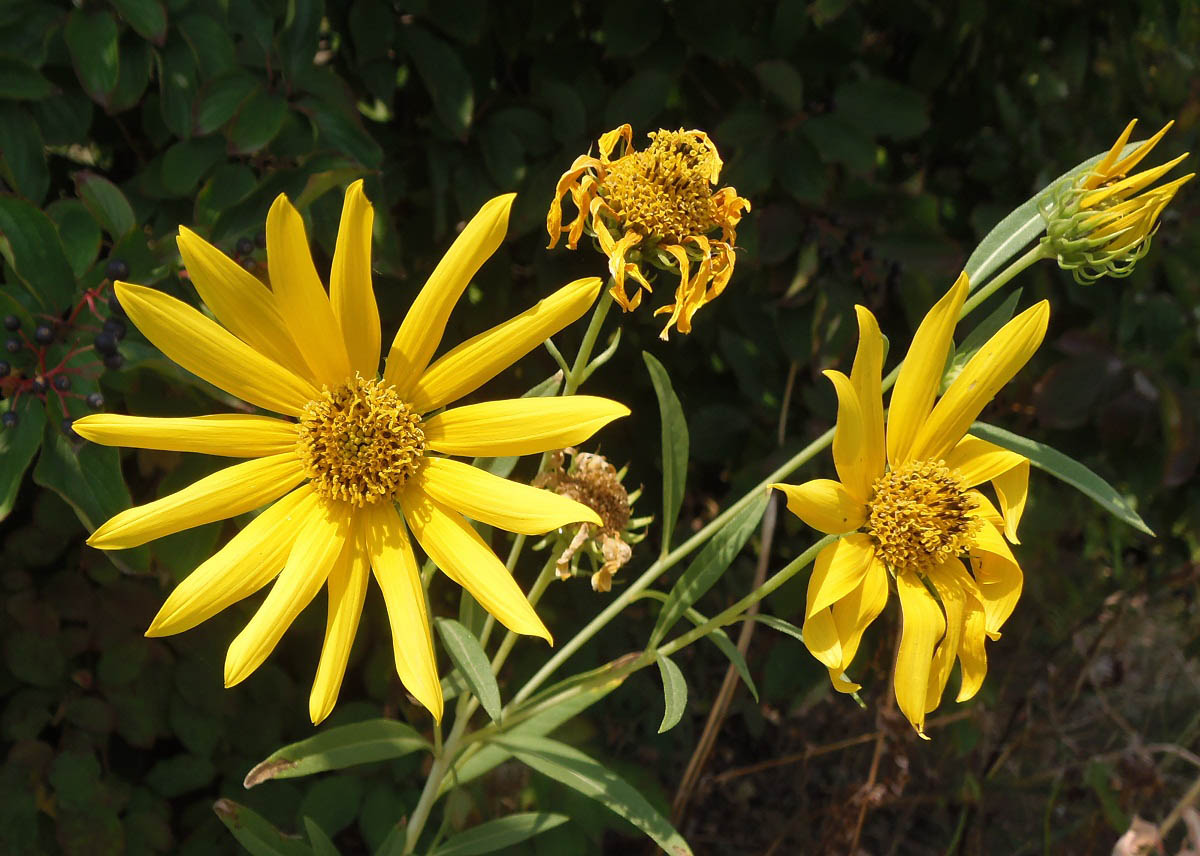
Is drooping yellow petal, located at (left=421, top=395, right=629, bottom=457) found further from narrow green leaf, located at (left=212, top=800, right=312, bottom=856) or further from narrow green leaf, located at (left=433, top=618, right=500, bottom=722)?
narrow green leaf, located at (left=212, top=800, right=312, bottom=856)

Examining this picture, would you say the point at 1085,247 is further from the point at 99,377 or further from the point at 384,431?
the point at 99,377

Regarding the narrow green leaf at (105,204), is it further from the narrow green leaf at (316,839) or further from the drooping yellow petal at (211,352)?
the narrow green leaf at (316,839)

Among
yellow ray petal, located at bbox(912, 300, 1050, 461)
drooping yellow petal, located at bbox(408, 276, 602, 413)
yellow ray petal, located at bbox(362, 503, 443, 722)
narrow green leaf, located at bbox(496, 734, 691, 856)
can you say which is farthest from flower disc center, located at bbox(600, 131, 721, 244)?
narrow green leaf, located at bbox(496, 734, 691, 856)

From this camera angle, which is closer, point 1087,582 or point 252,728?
point 252,728

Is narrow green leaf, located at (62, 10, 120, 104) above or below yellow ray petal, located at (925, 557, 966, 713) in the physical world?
above

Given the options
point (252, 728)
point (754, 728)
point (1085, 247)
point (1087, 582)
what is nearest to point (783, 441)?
point (754, 728)

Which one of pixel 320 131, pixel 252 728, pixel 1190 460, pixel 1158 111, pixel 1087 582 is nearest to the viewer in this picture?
pixel 320 131

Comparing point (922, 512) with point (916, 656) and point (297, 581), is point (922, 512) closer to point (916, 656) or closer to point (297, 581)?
point (916, 656)
